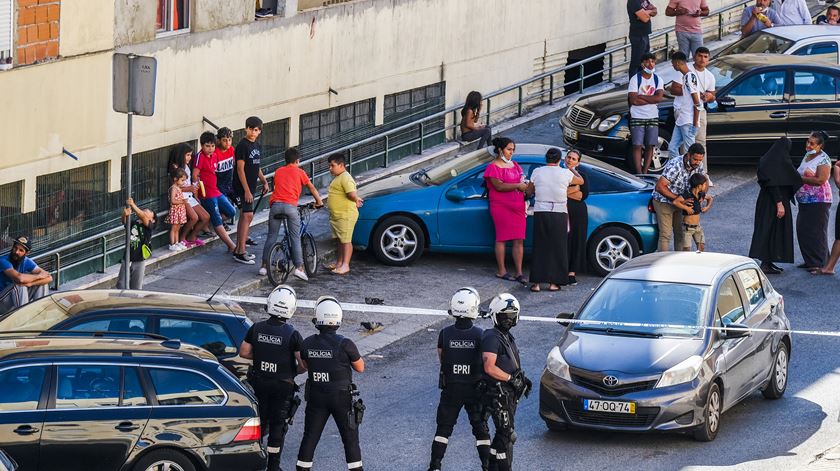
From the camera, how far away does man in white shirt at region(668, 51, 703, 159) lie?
859 inches

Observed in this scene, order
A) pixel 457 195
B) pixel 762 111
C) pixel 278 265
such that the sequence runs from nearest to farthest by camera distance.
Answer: pixel 278 265 < pixel 457 195 < pixel 762 111

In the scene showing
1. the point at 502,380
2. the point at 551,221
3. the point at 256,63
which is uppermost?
the point at 256,63

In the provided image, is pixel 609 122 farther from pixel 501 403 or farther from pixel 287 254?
pixel 501 403

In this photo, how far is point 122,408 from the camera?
1144cm

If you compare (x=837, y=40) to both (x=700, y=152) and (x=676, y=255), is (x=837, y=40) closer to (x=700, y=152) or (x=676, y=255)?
(x=700, y=152)

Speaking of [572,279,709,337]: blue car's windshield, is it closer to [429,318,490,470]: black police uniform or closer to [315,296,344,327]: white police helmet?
[429,318,490,470]: black police uniform

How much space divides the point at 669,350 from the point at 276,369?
11.4 ft

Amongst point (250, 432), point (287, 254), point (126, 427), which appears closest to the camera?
point (126, 427)

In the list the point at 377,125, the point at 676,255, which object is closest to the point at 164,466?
the point at 676,255

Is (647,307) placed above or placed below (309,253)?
above

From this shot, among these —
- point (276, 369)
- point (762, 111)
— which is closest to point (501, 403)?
point (276, 369)

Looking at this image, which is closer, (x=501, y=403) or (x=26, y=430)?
(x=26, y=430)

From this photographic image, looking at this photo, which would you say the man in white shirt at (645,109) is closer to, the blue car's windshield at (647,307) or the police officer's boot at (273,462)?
the blue car's windshield at (647,307)

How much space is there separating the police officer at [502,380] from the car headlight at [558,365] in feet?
4.29
